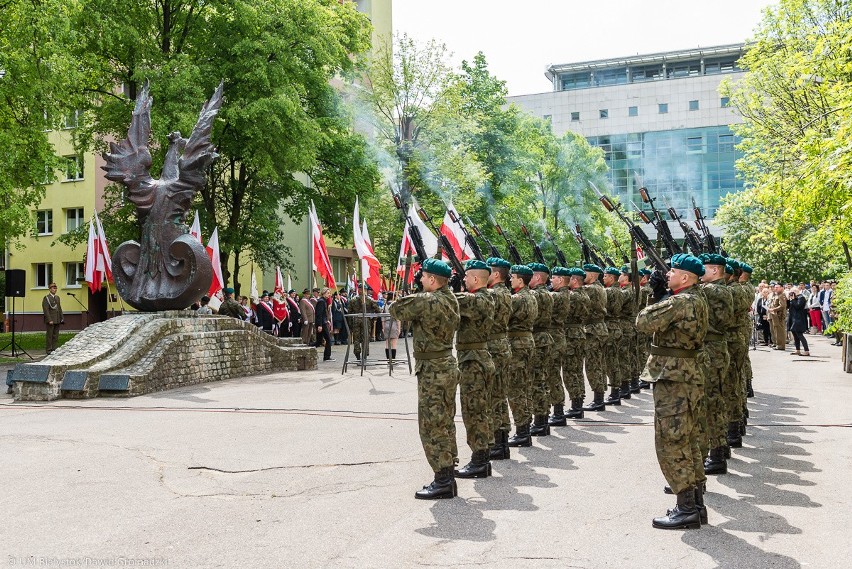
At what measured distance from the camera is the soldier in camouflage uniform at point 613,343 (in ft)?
40.8

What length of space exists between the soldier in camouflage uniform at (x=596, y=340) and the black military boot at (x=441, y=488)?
484 cm

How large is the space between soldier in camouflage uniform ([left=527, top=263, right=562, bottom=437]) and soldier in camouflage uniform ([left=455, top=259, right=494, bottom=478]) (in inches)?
58.9

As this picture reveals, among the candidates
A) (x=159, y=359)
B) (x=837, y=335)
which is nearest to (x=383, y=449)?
(x=159, y=359)

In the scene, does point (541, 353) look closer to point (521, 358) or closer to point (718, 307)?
point (521, 358)

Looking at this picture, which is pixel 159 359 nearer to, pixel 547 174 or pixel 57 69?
pixel 57 69

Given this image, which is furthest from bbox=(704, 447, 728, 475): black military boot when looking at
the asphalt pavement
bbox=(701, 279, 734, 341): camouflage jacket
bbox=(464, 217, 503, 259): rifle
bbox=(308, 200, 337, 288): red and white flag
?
bbox=(308, 200, 337, 288): red and white flag

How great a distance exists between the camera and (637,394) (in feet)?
45.1

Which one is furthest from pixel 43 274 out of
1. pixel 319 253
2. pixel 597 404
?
pixel 597 404

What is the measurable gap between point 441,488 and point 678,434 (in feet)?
6.28

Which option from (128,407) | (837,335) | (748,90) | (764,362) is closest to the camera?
(128,407)

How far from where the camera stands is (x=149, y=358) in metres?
14.7

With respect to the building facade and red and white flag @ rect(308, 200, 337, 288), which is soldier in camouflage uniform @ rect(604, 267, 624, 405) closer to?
red and white flag @ rect(308, 200, 337, 288)

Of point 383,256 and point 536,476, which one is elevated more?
point 383,256

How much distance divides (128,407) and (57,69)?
11.9 m
